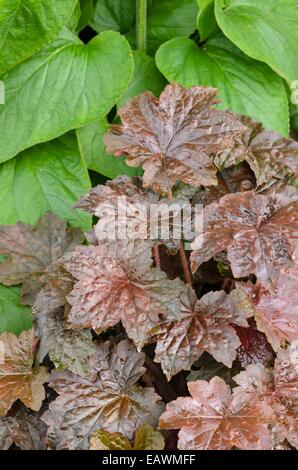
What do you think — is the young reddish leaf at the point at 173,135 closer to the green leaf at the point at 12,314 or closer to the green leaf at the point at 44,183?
the green leaf at the point at 44,183

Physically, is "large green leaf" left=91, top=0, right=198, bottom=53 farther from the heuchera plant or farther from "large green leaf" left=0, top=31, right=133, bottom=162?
the heuchera plant

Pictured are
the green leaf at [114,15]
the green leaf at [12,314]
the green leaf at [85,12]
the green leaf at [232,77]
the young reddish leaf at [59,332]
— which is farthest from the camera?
the green leaf at [114,15]

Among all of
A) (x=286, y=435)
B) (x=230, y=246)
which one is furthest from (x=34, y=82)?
(x=286, y=435)

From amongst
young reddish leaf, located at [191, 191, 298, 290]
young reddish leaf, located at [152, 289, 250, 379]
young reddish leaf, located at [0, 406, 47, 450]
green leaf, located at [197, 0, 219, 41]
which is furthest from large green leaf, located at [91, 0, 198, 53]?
young reddish leaf, located at [0, 406, 47, 450]

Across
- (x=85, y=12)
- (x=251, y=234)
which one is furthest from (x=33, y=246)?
(x=85, y=12)

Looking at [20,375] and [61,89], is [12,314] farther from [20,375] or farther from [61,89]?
[61,89]

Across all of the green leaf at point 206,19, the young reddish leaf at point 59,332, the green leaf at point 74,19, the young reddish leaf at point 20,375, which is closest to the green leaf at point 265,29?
the green leaf at point 206,19
